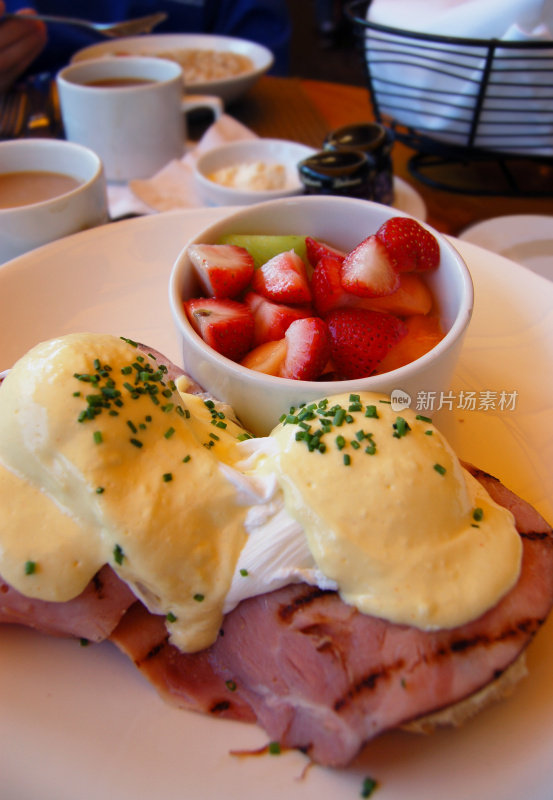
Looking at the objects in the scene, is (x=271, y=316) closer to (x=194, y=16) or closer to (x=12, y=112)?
(x=12, y=112)

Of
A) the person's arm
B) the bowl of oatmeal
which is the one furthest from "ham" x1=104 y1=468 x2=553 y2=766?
the person's arm

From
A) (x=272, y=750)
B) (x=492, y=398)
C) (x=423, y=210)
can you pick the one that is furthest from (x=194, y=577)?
(x=423, y=210)

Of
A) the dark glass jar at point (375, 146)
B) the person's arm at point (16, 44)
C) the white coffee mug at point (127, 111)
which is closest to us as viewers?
the dark glass jar at point (375, 146)

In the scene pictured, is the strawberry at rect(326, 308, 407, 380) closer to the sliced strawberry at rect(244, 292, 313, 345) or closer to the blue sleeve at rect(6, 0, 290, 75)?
the sliced strawberry at rect(244, 292, 313, 345)

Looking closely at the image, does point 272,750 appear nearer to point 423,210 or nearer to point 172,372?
point 172,372

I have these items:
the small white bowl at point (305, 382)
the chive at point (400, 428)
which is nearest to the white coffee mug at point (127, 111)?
the small white bowl at point (305, 382)

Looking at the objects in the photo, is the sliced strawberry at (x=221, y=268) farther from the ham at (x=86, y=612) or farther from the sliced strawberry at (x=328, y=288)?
the ham at (x=86, y=612)
